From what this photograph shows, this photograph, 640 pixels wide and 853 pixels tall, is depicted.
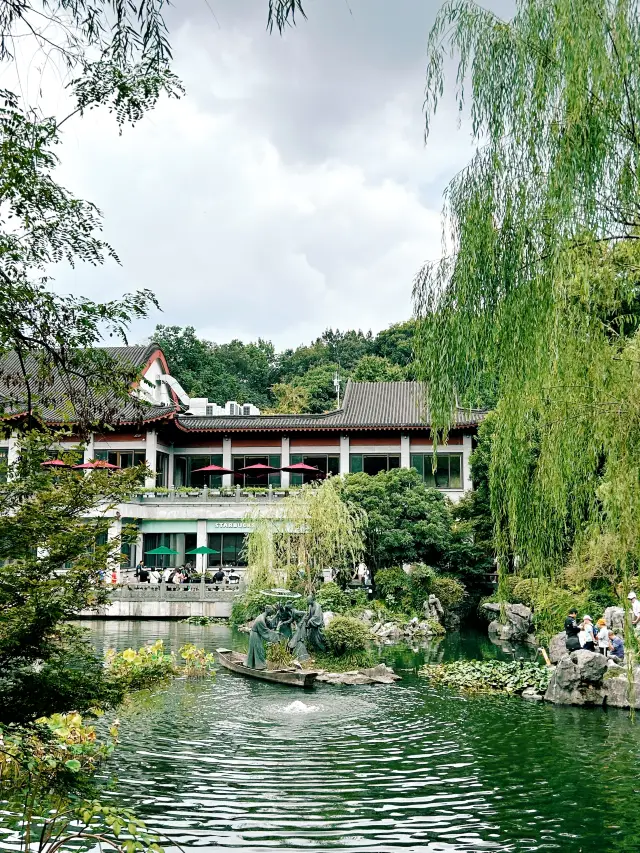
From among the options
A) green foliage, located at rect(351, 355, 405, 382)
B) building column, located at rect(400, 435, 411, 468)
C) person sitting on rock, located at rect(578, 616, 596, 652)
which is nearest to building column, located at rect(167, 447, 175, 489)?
building column, located at rect(400, 435, 411, 468)

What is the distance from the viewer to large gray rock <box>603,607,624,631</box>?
1787cm

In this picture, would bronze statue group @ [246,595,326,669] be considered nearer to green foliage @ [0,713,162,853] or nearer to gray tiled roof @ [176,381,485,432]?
green foliage @ [0,713,162,853]

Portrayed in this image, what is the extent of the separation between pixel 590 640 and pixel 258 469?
2070cm

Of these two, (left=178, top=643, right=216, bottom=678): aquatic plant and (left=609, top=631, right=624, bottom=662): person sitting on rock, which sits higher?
(left=609, top=631, right=624, bottom=662): person sitting on rock

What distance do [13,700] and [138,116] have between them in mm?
4033

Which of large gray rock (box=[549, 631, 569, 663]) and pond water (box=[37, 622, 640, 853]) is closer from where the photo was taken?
pond water (box=[37, 622, 640, 853])

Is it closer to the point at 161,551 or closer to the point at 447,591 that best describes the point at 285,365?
the point at 161,551

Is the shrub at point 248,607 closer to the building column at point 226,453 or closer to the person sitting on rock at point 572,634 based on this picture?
the person sitting on rock at point 572,634

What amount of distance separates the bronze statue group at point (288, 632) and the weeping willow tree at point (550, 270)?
979cm

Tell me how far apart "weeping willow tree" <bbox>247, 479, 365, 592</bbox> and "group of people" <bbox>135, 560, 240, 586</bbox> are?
4.62 meters

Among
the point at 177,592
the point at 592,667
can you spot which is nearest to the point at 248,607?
the point at 177,592

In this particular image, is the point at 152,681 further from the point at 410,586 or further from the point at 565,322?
the point at 410,586

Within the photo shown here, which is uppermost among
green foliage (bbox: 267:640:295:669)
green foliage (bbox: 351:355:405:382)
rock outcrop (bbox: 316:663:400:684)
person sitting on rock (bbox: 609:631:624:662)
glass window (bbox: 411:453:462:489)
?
green foliage (bbox: 351:355:405:382)

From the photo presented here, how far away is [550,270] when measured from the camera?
5996 millimetres
